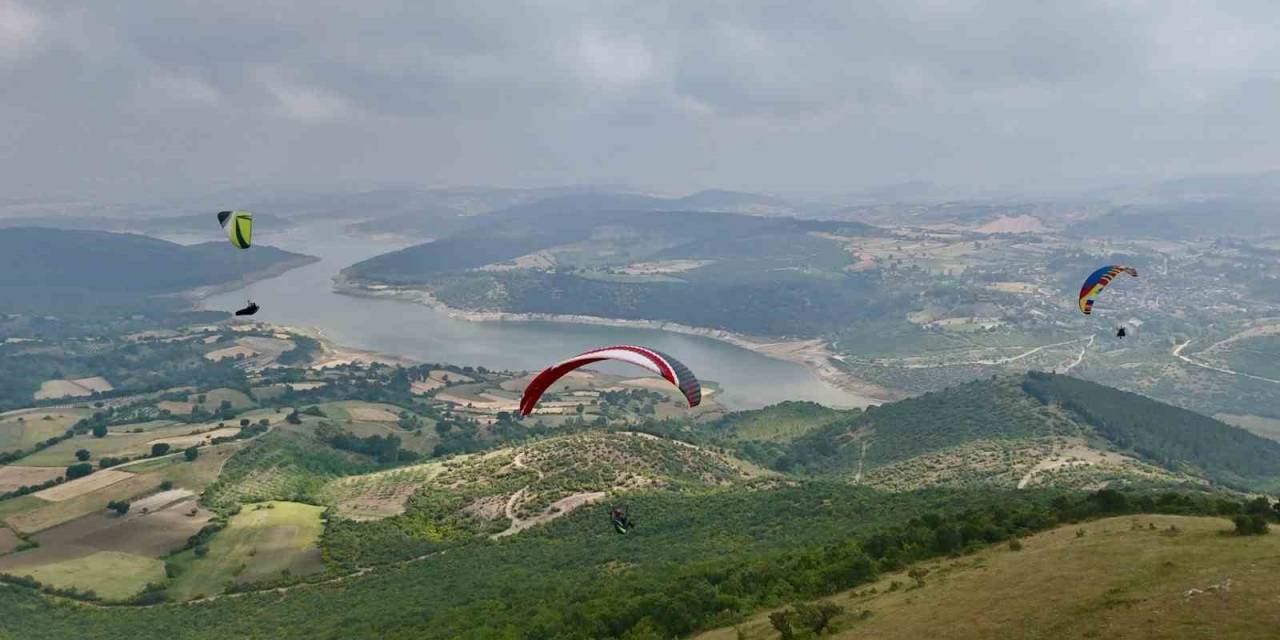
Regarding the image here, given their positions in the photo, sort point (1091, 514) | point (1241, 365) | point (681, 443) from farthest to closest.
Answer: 1. point (1241, 365)
2. point (681, 443)
3. point (1091, 514)

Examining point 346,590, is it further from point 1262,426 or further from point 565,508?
point 1262,426

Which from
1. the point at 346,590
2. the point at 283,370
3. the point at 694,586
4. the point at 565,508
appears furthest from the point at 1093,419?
the point at 283,370

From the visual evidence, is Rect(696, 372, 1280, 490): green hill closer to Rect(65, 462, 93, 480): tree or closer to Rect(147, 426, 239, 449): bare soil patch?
Rect(147, 426, 239, 449): bare soil patch

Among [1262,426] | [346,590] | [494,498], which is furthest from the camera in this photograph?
[1262,426]

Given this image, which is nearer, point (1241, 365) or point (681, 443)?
point (681, 443)

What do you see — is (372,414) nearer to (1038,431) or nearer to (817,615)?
(1038,431)

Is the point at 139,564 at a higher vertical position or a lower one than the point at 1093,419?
lower
